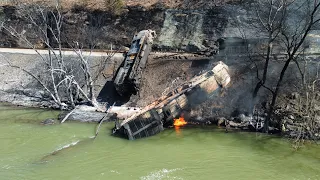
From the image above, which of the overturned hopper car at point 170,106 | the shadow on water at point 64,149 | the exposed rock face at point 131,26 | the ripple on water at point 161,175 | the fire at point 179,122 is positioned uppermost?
the exposed rock face at point 131,26

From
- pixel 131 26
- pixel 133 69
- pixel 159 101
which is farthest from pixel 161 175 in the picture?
pixel 131 26

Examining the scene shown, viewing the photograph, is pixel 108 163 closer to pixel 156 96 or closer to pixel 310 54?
pixel 156 96

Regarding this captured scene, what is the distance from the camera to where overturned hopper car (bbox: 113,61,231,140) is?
1538 cm

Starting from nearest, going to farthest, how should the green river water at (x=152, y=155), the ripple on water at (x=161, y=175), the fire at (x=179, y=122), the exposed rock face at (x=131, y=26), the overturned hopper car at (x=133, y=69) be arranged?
the ripple on water at (x=161, y=175), the green river water at (x=152, y=155), the fire at (x=179, y=122), the overturned hopper car at (x=133, y=69), the exposed rock face at (x=131, y=26)

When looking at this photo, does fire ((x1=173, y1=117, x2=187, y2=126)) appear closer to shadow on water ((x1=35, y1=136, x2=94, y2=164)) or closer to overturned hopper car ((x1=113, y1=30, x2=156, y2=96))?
overturned hopper car ((x1=113, y1=30, x2=156, y2=96))

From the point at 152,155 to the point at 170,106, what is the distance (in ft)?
9.90

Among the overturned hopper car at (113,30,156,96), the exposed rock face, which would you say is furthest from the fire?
the exposed rock face

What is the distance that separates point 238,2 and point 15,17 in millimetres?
17142

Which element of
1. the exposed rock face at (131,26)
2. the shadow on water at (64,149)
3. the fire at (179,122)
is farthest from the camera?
the exposed rock face at (131,26)

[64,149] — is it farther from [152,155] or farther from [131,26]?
[131,26]

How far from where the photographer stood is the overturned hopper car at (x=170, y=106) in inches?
605

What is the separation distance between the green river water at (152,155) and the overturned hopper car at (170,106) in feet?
1.56

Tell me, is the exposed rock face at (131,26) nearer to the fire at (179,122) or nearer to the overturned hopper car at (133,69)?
the overturned hopper car at (133,69)

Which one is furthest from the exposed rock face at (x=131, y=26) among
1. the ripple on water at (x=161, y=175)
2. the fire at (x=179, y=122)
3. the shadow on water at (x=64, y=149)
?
the ripple on water at (x=161, y=175)
